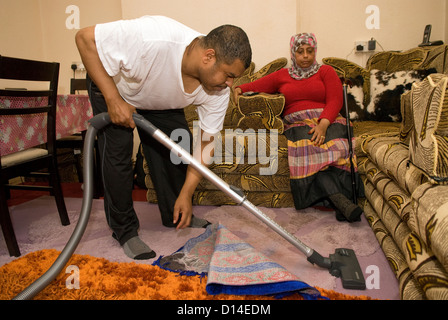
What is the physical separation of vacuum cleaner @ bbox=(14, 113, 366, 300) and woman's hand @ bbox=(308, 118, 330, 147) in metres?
0.76

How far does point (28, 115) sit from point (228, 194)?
120 centimetres

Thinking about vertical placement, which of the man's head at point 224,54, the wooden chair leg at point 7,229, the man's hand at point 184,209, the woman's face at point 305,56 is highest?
the woman's face at point 305,56

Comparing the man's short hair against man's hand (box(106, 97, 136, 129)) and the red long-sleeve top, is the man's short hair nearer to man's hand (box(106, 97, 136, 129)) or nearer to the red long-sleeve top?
man's hand (box(106, 97, 136, 129))

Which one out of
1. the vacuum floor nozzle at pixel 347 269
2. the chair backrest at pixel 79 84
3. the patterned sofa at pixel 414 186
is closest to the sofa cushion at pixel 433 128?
the patterned sofa at pixel 414 186

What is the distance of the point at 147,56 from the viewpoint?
3.89ft

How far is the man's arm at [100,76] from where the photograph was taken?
1.16m

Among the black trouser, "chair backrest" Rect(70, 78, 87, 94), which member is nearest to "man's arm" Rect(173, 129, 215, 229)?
the black trouser

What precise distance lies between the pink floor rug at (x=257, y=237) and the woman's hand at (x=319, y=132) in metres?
0.45

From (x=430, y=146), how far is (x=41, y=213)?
228 cm

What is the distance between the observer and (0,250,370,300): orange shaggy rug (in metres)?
1.14

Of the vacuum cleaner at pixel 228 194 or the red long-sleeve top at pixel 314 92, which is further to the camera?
the red long-sleeve top at pixel 314 92

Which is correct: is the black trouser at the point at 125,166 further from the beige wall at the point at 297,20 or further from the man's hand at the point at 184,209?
the beige wall at the point at 297,20

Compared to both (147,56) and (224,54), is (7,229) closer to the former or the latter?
(147,56)

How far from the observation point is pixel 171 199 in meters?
1.80
